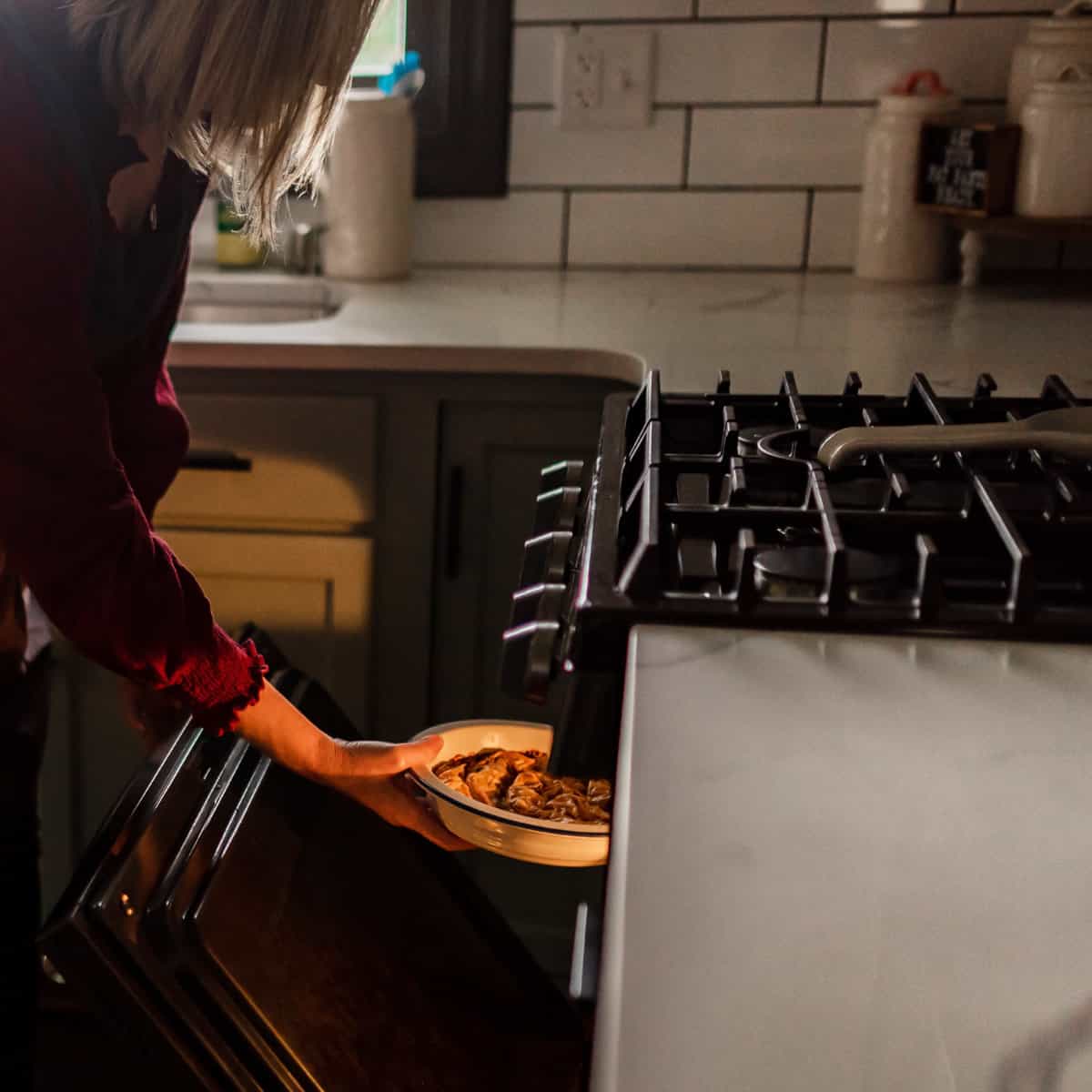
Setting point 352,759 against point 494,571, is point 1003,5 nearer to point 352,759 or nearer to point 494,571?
point 494,571

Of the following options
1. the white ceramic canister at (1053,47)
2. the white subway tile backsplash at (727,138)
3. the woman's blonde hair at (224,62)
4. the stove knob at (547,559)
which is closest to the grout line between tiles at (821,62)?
the white subway tile backsplash at (727,138)

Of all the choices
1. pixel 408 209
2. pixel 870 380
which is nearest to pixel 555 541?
pixel 870 380

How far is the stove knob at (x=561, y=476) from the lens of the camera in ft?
3.29

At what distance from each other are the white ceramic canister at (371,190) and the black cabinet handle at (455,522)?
1.62 feet

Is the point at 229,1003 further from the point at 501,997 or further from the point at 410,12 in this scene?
the point at 410,12

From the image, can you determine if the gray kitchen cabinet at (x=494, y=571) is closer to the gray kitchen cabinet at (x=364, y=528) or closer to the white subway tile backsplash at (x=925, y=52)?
the gray kitchen cabinet at (x=364, y=528)

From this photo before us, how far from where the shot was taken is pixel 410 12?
1.98 metres

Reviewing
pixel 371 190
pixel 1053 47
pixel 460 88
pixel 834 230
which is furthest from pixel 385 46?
pixel 1053 47

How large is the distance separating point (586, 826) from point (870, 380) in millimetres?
638

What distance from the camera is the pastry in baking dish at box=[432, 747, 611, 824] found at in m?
0.84

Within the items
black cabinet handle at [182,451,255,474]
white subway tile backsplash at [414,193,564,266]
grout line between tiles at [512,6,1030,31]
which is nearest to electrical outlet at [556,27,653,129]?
grout line between tiles at [512,6,1030,31]

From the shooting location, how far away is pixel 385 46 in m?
2.05

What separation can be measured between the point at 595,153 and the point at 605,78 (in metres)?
0.10

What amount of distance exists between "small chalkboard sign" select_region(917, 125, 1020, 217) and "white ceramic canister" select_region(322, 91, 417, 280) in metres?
0.69
